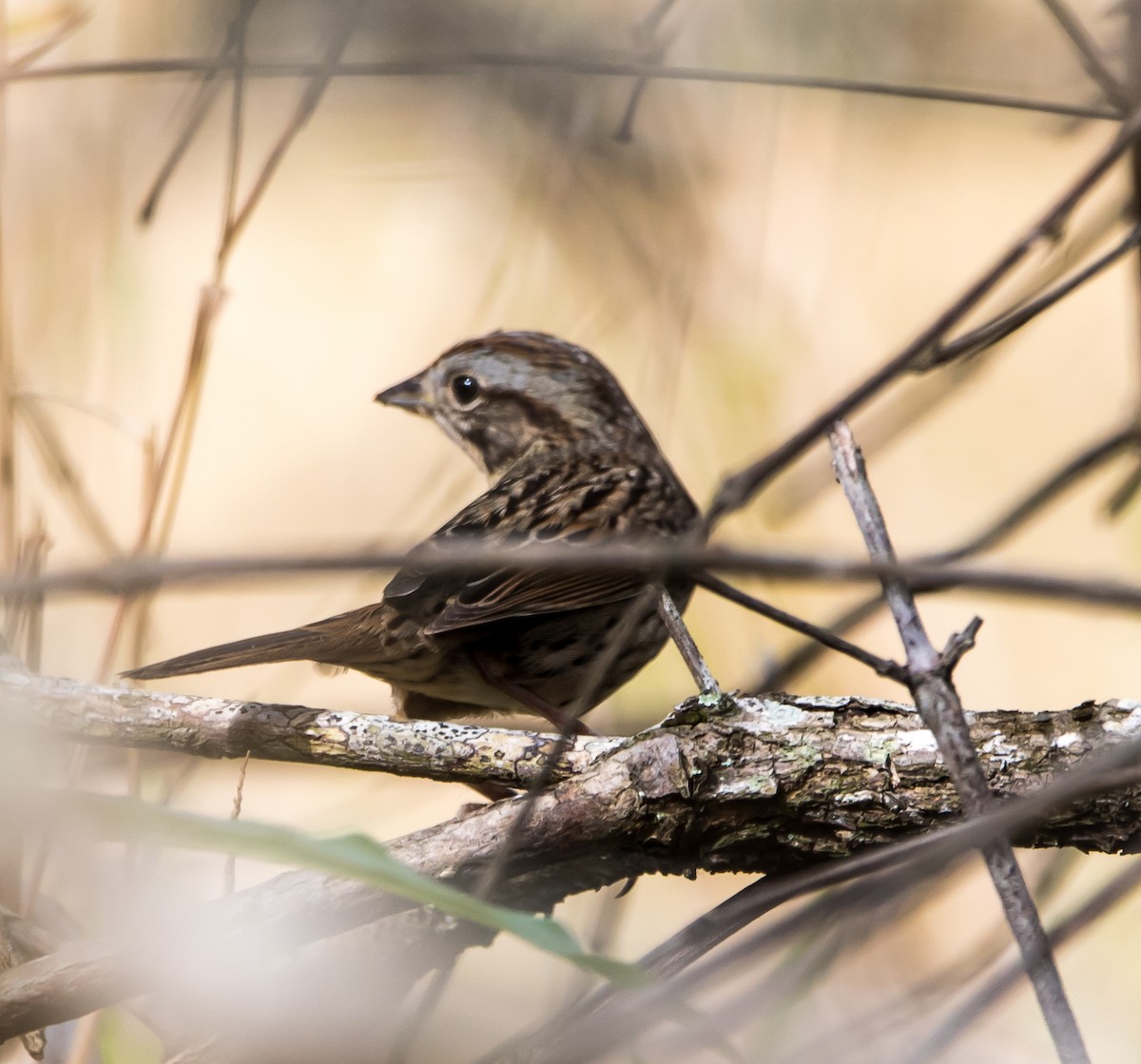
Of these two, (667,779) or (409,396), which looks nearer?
(667,779)

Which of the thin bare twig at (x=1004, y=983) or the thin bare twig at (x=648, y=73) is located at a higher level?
the thin bare twig at (x=648, y=73)

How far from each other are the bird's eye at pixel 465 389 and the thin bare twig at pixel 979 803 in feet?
8.43

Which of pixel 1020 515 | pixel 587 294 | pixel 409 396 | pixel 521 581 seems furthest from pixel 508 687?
pixel 587 294

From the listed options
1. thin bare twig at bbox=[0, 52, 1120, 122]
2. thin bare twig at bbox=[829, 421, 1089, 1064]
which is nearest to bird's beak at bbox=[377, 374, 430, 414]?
thin bare twig at bbox=[0, 52, 1120, 122]

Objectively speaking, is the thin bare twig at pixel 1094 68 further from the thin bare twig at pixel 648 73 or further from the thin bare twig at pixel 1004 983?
the thin bare twig at pixel 1004 983

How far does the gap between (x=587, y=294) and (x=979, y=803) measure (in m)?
3.44

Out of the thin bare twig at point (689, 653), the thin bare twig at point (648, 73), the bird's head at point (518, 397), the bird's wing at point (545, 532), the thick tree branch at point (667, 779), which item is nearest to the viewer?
the thick tree branch at point (667, 779)

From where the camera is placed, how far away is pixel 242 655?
2576mm

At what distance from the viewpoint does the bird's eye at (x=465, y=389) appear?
381cm

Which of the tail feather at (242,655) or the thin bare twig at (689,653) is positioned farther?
the tail feather at (242,655)

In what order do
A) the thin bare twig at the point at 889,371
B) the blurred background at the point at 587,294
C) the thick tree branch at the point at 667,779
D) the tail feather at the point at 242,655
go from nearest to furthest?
the thin bare twig at the point at 889,371
the thick tree branch at the point at 667,779
the tail feather at the point at 242,655
the blurred background at the point at 587,294

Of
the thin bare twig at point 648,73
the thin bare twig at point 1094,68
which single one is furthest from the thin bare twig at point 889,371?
the thin bare twig at point 1094,68

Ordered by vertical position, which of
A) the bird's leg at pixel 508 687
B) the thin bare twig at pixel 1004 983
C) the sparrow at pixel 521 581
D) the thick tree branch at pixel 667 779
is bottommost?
the thin bare twig at pixel 1004 983

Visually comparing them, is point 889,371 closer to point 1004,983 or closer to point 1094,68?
point 1004,983
